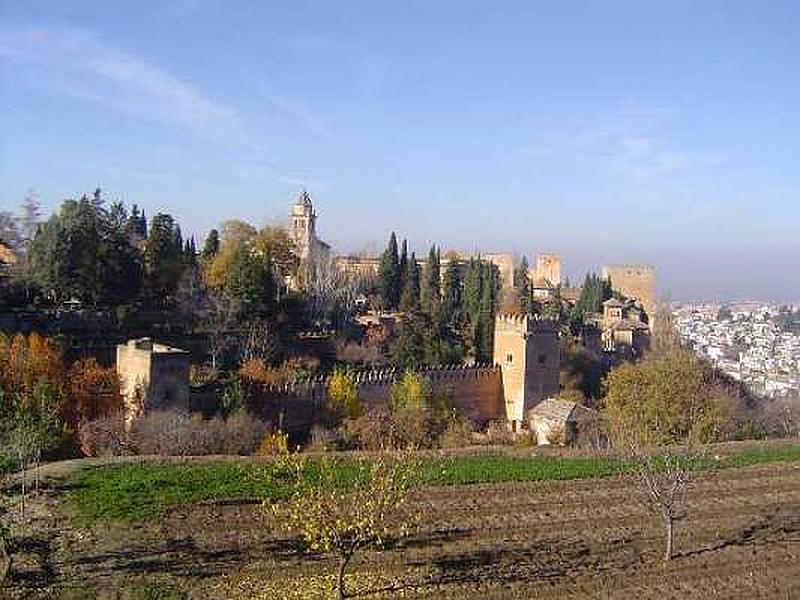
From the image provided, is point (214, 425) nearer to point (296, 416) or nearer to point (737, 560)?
point (296, 416)

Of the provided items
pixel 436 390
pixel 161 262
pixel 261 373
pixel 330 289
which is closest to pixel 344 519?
pixel 261 373

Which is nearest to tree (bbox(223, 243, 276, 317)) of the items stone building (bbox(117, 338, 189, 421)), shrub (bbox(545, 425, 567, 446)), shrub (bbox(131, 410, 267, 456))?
stone building (bbox(117, 338, 189, 421))

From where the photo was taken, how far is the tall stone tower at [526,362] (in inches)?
1158

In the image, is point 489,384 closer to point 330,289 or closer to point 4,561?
point 330,289

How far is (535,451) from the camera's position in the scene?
734 inches

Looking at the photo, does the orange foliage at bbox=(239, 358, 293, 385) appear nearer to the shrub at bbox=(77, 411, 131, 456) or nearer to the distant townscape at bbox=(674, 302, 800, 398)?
the shrub at bbox=(77, 411, 131, 456)

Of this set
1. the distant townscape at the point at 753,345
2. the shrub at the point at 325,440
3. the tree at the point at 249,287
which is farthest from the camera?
the distant townscape at the point at 753,345

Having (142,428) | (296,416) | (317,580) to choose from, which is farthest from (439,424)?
(317,580)

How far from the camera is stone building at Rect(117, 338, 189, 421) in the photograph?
2056cm

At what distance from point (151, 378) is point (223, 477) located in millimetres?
6547

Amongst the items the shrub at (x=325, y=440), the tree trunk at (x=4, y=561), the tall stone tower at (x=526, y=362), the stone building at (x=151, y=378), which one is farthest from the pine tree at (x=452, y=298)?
the tree trunk at (x=4, y=561)

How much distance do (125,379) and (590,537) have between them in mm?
12934

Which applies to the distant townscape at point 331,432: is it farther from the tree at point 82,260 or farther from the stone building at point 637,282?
the stone building at point 637,282

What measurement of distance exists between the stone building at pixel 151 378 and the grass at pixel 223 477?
5.41m
